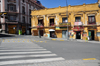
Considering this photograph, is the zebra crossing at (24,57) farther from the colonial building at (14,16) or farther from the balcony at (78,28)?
the colonial building at (14,16)

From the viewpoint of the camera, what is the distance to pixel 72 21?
22.3 metres

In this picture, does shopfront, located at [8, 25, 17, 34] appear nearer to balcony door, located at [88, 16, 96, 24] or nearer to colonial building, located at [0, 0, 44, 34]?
colonial building, located at [0, 0, 44, 34]

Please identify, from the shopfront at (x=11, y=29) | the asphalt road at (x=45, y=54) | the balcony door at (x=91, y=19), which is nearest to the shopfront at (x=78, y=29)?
the balcony door at (x=91, y=19)

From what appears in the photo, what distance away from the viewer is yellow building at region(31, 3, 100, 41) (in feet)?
67.1

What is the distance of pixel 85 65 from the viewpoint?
15.5ft

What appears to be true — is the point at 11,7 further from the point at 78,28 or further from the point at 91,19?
the point at 91,19

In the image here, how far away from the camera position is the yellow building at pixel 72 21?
20.5 m

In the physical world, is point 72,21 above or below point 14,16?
below

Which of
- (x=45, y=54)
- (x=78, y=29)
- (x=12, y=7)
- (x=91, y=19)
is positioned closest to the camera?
(x=45, y=54)

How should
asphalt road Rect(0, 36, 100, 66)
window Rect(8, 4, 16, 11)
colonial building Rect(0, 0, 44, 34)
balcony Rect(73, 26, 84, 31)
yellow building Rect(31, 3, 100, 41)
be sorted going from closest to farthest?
asphalt road Rect(0, 36, 100, 66)
yellow building Rect(31, 3, 100, 41)
balcony Rect(73, 26, 84, 31)
colonial building Rect(0, 0, 44, 34)
window Rect(8, 4, 16, 11)

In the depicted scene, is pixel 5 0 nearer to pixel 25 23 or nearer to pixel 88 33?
pixel 25 23

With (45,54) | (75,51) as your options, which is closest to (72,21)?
(75,51)

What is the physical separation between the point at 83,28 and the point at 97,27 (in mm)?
3129

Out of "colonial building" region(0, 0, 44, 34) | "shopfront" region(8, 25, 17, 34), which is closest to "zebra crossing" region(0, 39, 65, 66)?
"colonial building" region(0, 0, 44, 34)
